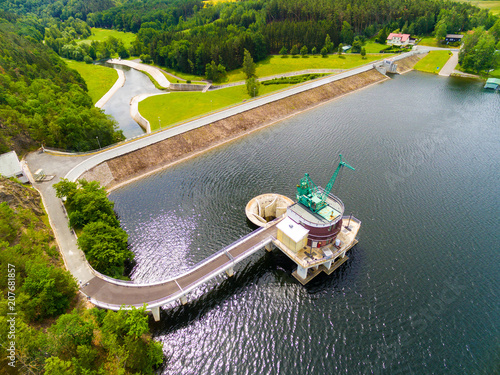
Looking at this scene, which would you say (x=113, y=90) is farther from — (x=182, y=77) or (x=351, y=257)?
(x=351, y=257)

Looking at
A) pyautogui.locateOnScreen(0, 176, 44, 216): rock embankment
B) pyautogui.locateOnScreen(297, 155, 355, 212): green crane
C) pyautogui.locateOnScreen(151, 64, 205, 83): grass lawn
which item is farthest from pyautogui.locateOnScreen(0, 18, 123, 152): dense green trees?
pyautogui.locateOnScreen(297, 155, 355, 212): green crane

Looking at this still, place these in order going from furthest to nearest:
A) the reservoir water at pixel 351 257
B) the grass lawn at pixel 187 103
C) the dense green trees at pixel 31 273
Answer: the grass lawn at pixel 187 103
the reservoir water at pixel 351 257
the dense green trees at pixel 31 273

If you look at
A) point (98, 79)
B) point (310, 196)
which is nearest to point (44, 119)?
point (310, 196)

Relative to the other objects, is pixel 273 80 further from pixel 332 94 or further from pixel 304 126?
pixel 304 126

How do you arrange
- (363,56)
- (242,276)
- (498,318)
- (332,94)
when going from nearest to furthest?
(498,318) < (242,276) < (332,94) < (363,56)

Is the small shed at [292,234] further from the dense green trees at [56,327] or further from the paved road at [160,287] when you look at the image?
the dense green trees at [56,327]

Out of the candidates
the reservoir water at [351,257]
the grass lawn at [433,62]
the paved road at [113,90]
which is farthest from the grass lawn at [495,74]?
the paved road at [113,90]

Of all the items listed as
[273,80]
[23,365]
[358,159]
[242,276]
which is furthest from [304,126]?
[23,365]
